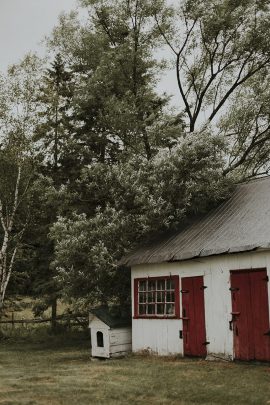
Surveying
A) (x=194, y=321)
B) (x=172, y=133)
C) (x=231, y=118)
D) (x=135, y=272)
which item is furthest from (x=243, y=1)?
(x=194, y=321)

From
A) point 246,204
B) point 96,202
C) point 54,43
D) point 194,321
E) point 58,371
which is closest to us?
point 58,371

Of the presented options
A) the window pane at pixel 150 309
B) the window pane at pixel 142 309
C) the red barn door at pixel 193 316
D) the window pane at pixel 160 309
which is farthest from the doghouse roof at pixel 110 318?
the red barn door at pixel 193 316

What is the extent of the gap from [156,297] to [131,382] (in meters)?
5.54

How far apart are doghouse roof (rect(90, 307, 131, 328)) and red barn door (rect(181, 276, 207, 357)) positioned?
2.81 meters

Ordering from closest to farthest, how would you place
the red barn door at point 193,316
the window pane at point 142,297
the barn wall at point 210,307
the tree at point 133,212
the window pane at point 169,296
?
the barn wall at point 210,307, the red barn door at point 193,316, the window pane at point 169,296, the window pane at point 142,297, the tree at point 133,212

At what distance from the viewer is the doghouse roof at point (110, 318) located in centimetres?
1770

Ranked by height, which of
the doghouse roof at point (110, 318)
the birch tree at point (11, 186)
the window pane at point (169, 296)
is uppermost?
the birch tree at point (11, 186)

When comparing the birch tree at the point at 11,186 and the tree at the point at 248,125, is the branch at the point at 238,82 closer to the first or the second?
the tree at the point at 248,125

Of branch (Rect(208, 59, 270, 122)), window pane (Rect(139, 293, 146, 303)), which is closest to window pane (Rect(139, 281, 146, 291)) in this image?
window pane (Rect(139, 293, 146, 303))

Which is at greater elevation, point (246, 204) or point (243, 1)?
point (243, 1)

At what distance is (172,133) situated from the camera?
2336cm

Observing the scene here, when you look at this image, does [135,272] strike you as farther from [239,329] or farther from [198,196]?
[239,329]

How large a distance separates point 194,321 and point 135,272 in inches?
131

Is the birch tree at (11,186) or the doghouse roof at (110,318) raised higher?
the birch tree at (11,186)
